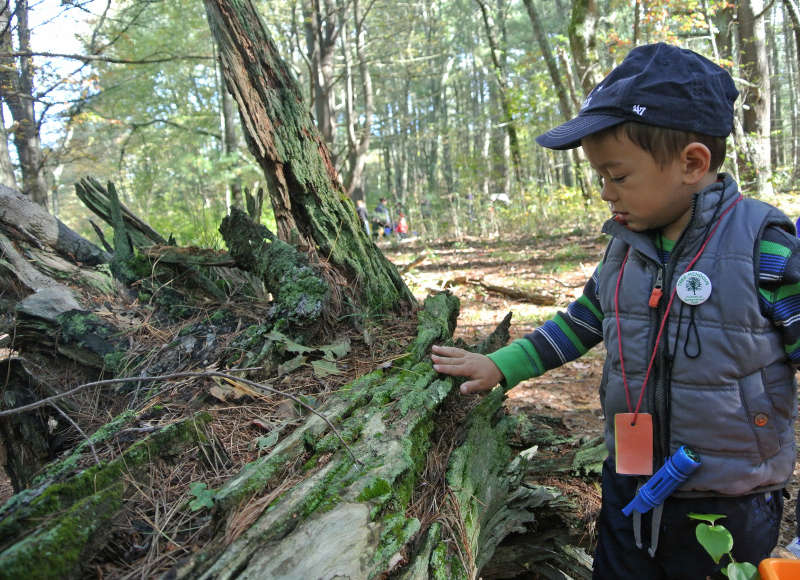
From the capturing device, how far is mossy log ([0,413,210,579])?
94 centimetres

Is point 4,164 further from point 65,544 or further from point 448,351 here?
point 65,544

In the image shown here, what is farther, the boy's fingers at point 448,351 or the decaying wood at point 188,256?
the decaying wood at point 188,256

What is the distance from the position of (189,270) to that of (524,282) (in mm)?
5435

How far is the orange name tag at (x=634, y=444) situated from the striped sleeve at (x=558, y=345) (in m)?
0.38

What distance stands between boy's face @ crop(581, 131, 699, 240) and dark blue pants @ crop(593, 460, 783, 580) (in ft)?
2.74

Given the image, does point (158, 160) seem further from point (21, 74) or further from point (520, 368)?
Result: point (520, 368)

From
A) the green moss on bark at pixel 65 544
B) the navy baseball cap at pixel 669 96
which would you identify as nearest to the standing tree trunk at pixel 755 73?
the navy baseball cap at pixel 669 96

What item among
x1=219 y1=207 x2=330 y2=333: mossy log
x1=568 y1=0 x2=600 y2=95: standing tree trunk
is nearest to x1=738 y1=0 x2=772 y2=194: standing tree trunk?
x1=568 y1=0 x2=600 y2=95: standing tree trunk

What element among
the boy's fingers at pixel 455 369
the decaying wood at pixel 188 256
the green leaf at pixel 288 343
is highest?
the decaying wood at pixel 188 256

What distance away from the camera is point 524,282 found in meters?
7.09

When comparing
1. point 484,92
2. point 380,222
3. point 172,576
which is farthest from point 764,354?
point 484,92

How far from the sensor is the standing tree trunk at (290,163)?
100.0 inches

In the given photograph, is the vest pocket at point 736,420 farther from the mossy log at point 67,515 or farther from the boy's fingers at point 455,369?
the mossy log at point 67,515

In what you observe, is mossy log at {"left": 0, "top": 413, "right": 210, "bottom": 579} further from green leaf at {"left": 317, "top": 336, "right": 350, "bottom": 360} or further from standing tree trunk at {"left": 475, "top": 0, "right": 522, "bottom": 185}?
standing tree trunk at {"left": 475, "top": 0, "right": 522, "bottom": 185}
